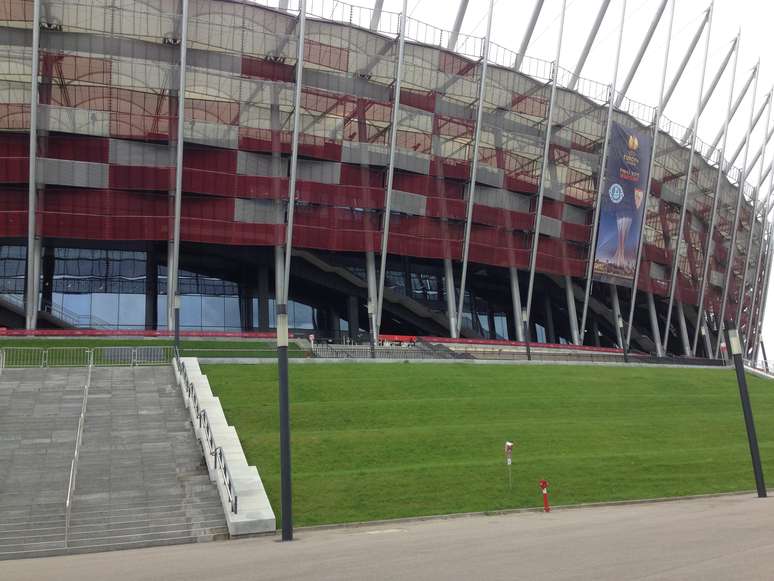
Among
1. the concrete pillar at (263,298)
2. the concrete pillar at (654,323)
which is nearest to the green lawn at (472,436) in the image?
the concrete pillar at (263,298)

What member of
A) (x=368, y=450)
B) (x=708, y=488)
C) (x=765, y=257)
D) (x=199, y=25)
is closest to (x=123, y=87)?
(x=199, y=25)

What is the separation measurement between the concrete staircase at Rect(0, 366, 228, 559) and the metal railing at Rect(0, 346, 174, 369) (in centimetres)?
459

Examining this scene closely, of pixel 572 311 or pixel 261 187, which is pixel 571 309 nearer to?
pixel 572 311

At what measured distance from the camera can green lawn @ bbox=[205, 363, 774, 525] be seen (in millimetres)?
21000

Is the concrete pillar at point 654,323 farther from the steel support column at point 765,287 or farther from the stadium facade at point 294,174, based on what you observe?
the steel support column at point 765,287

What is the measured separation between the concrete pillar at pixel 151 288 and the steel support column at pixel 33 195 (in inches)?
357

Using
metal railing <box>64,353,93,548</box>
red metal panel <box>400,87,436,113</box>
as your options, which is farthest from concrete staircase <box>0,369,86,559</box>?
red metal panel <box>400,87,436,113</box>

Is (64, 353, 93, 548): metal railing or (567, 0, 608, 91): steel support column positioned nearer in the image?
(64, 353, 93, 548): metal railing

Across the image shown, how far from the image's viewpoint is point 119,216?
52688 millimetres

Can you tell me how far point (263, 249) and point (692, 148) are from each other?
39881mm

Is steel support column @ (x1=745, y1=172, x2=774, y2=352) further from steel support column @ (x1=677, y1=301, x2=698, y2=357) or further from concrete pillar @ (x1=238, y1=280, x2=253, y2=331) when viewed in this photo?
concrete pillar @ (x1=238, y1=280, x2=253, y2=331)

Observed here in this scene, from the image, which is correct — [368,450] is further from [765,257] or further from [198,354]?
[765,257]

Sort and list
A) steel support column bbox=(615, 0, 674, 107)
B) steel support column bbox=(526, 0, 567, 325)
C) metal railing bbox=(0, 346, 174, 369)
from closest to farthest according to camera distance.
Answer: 1. metal railing bbox=(0, 346, 174, 369)
2. steel support column bbox=(526, 0, 567, 325)
3. steel support column bbox=(615, 0, 674, 107)

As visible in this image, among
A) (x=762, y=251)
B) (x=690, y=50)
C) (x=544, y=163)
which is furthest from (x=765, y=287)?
(x=544, y=163)
